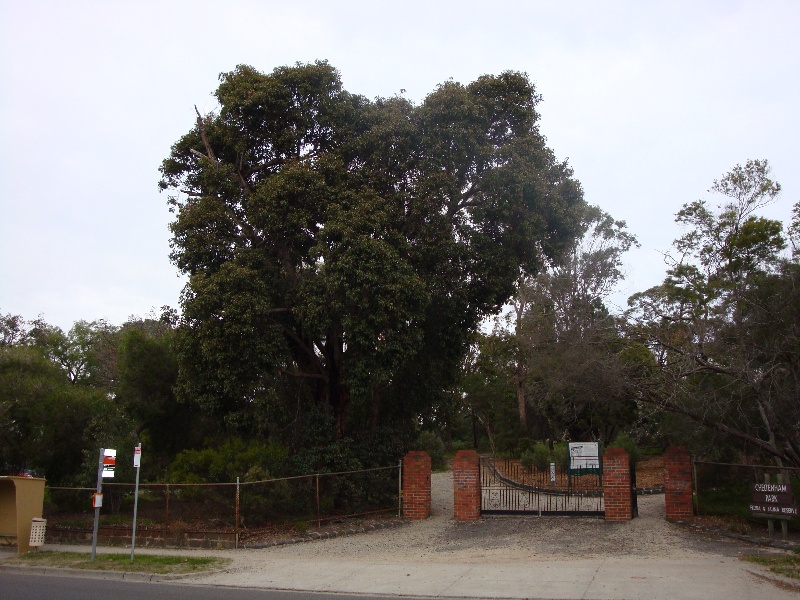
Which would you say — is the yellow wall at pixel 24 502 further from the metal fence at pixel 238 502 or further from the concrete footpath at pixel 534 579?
the concrete footpath at pixel 534 579

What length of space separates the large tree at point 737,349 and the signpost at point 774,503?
136 cm

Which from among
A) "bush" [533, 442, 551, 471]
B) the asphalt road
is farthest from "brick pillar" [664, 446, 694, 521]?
"bush" [533, 442, 551, 471]

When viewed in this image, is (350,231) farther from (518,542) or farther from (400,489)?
(518,542)

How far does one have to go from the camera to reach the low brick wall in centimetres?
1631

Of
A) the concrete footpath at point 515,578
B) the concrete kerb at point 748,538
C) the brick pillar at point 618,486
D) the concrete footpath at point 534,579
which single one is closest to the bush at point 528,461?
the brick pillar at point 618,486

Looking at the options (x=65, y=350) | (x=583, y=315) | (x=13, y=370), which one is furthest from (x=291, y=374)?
(x=65, y=350)

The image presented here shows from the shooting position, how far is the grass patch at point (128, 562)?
1370cm

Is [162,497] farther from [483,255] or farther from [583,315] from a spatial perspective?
[583,315]

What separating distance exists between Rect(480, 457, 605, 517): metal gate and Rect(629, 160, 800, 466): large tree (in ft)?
12.8

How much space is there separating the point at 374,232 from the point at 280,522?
7661 millimetres

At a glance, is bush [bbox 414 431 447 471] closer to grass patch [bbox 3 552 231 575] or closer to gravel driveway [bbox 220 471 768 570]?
gravel driveway [bbox 220 471 768 570]

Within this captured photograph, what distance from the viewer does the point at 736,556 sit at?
13188 mm

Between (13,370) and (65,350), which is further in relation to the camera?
(65,350)

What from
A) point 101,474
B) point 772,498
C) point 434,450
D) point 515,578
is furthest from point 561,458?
point 101,474
